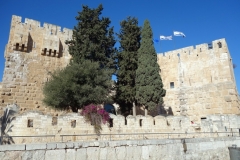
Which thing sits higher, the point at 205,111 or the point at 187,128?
the point at 205,111

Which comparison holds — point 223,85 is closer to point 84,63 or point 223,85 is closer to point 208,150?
point 208,150

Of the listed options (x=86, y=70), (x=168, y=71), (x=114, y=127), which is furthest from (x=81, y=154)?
(x=168, y=71)

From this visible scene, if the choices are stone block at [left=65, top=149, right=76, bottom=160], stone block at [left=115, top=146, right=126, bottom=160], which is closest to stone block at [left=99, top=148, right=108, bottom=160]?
stone block at [left=115, top=146, right=126, bottom=160]

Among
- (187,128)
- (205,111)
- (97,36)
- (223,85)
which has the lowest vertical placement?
(187,128)

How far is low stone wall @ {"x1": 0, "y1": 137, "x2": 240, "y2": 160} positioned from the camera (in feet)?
17.1

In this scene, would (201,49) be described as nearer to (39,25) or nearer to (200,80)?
(200,80)

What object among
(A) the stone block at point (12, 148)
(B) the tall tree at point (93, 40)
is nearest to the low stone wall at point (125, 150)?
(A) the stone block at point (12, 148)

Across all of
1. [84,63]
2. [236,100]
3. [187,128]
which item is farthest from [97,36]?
[236,100]

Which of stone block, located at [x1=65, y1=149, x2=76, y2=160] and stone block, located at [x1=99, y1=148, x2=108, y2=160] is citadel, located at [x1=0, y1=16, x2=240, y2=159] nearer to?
stone block, located at [x1=99, y1=148, x2=108, y2=160]

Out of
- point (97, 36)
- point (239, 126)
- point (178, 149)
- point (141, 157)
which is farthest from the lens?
point (97, 36)

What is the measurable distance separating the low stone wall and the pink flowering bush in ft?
10.4

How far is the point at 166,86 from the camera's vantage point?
19703 mm

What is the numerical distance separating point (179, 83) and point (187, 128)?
8.27 m

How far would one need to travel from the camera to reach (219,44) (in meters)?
17.2
